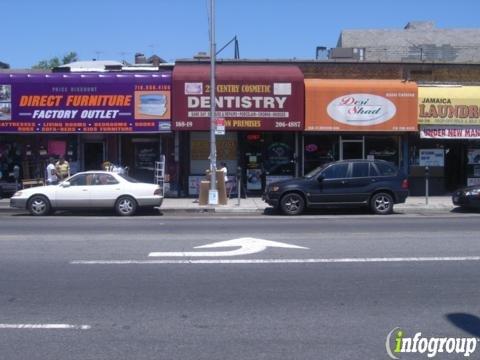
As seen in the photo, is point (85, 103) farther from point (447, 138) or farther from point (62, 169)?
point (447, 138)

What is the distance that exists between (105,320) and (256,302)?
171 centimetres

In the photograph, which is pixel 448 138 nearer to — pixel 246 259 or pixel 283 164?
pixel 283 164

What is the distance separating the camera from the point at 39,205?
1750 cm

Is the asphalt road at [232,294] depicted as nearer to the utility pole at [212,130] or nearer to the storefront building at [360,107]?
the utility pole at [212,130]

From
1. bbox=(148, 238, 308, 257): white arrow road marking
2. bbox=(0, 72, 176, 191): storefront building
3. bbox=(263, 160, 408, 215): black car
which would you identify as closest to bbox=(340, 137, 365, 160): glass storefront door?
bbox=(263, 160, 408, 215): black car

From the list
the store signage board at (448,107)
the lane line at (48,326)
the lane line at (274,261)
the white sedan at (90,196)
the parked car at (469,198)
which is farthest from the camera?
the store signage board at (448,107)

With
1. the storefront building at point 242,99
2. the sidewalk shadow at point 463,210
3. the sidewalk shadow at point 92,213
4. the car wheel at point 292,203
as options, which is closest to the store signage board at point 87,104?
the storefront building at point 242,99

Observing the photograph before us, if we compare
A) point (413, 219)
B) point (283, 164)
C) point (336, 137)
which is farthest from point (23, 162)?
point (413, 219)

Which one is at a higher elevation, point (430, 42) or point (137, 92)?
point (430, 42)

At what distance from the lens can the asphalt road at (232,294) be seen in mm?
5508

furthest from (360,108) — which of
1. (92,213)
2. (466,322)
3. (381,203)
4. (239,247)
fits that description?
(466,322)

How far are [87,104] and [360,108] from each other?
380 inches

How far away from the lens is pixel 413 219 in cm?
1620

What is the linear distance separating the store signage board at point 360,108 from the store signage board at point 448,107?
0.42m
